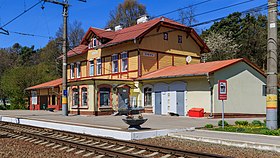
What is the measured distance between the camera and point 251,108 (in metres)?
25.3

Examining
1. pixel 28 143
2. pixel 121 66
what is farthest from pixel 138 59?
pixel 28 143

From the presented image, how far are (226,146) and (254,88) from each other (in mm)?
15620

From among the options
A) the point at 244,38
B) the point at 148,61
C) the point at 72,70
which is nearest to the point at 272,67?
the point at 148,61

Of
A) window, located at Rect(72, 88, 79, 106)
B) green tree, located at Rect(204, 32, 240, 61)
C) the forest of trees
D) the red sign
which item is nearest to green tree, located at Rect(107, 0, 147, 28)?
the forest of trees

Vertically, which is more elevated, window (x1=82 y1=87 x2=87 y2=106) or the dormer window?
the dormer window

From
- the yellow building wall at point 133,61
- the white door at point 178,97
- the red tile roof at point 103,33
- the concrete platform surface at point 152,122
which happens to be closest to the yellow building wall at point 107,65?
the red tile roof at point 103,33

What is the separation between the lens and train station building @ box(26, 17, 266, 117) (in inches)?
957

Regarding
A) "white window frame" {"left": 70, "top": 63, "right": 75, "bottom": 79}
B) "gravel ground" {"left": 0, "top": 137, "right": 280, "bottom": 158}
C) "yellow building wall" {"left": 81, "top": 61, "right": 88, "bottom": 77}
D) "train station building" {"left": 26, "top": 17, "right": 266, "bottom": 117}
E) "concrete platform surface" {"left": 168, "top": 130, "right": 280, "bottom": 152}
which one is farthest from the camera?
"white window frame" {"left": 70, "top": 63, "right": 75, "bottom": 79}

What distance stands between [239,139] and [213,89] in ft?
38.4

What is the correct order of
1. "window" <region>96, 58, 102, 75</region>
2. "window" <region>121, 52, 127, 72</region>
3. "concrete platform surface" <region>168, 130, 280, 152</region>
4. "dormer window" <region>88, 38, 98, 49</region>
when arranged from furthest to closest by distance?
"dormer window" <region>88, 38, 98, 49</region> < "window" <region>96, 58, 102, 75</region> < "window" <region>121, 52, 127, 72</region> < "concrete platform surface" <region>168, 130, 280, 152</region>

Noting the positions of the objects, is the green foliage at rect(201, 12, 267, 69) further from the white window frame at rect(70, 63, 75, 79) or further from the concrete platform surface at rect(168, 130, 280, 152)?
the concrete platform surface at rect(168, 130, 280, 152)

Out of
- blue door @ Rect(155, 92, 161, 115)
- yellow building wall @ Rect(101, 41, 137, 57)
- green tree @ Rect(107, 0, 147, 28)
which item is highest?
green tree @ Rect(107, 0, 147, 28)

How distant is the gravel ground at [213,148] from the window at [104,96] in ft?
50.4

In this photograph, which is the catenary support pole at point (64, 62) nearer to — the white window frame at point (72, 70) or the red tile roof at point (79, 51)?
the red tile roof at point (79, 51)
